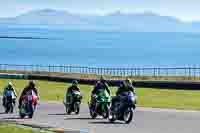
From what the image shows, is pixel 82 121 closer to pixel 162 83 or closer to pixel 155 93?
pixel 155 93

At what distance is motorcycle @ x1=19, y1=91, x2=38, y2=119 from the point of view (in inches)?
1125

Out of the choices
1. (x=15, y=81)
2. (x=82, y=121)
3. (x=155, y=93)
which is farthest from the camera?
(x=15, y=81)

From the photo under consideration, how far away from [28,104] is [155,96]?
64.3ft

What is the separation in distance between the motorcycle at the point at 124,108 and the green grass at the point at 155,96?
10.9 meters

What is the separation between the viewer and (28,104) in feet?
93.8

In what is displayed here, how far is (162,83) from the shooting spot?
173 ft

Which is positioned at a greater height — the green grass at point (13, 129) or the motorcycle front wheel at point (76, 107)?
the motorcycle front wheel at point (76, 107)

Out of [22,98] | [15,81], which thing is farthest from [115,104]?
[15,81]

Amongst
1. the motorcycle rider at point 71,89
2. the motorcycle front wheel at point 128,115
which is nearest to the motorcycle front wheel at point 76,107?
the motorcycle rider at point 71,89

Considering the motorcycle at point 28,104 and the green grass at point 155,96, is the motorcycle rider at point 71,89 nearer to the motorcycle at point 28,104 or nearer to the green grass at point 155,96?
the motorcycle at point 28,104

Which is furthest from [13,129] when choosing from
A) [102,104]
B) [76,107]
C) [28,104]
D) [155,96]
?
[155,96]

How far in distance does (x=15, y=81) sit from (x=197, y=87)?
2081 cm

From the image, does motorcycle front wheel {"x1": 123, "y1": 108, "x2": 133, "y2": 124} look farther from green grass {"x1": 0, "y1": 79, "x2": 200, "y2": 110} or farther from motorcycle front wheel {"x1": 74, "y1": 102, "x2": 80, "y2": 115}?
green grass {"x1": 0, "y1": 79, "x2": 200, "y2": 110}

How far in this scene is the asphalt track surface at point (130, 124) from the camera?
23141 millimetres
